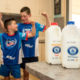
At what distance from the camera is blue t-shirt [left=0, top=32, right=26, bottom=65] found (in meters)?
1.98

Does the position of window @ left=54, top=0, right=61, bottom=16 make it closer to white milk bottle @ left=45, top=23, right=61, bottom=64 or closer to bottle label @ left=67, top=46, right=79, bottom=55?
white milk bottle @ left=45, top=23, right=61, bottom=64

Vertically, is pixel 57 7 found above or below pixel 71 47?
above

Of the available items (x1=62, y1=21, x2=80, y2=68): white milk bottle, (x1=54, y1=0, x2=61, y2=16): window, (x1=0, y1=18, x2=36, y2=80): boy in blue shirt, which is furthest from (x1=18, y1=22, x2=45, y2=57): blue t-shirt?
(x1=62, y1=21, x2=80, y2=68): white milk bottle

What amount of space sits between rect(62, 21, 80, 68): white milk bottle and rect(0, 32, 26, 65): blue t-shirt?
122 cm

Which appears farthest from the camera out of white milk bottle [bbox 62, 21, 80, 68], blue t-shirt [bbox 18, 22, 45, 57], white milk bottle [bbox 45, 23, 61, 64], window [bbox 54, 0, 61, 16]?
window [bbox 54, 0, 61, 16]

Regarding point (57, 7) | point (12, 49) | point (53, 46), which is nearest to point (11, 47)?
point (12, 49)

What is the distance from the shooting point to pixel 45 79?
2.23ft

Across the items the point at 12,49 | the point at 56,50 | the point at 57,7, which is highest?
the point at 57,7

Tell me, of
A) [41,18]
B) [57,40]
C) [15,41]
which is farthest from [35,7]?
[57,40]

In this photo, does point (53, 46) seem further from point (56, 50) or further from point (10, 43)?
point (10, 43)

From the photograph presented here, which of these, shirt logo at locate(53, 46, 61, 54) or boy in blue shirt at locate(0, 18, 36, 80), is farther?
boy in blue shirt at locate(0, 18, 36, 80)

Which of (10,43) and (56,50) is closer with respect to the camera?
(56,50)

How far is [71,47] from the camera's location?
2.64ft

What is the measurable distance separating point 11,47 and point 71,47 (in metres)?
1.26
